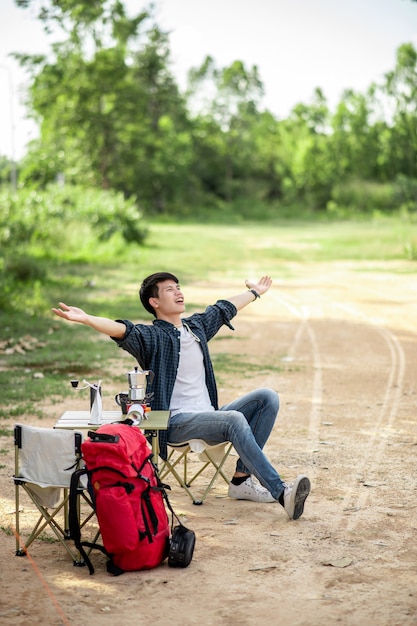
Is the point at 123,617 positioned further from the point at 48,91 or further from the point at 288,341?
the point at 48,91

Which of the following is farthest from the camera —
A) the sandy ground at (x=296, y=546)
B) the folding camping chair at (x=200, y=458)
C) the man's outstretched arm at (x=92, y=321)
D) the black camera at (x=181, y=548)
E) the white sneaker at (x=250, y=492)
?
the white sneaker at (x=250, y=492)

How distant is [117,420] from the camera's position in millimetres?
5715

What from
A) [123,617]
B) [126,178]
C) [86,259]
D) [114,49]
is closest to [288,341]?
[123,617]

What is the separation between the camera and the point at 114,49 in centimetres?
4756

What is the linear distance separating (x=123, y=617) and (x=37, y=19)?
17941 millimetres

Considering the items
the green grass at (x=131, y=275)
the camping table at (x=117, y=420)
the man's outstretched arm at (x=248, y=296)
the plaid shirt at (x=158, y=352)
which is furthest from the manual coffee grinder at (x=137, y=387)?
the green grass at (x=131, y=275)

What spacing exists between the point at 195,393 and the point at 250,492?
79cm

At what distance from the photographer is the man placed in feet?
18.9

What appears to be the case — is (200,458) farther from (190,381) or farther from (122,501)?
(122,501)

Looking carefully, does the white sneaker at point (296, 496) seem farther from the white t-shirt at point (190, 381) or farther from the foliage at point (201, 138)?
the foliage at point (201, 138)

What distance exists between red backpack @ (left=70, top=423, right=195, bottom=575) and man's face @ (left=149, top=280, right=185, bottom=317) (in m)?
1.31

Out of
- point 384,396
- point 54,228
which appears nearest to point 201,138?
point 54,228

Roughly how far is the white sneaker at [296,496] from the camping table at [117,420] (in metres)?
0.86

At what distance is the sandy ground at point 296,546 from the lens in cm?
448
